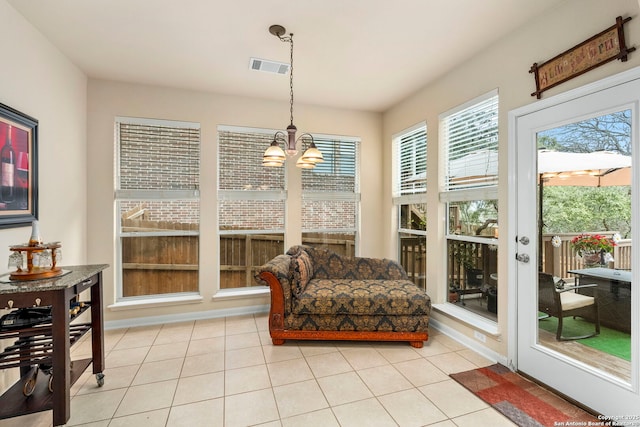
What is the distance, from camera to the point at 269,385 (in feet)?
7.70

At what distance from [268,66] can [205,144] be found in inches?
53.3

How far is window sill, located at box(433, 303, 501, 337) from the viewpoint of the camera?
2.78 m

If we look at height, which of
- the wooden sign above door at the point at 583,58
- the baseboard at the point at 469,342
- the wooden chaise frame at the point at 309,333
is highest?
the wooden sign above door at the point at 583,58

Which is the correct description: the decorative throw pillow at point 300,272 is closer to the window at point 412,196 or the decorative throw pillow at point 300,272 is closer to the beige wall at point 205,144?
the beige wall at point 205,144

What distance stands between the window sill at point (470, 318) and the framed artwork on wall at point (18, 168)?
3982 mm

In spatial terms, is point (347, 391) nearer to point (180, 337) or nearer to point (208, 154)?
point (180, 337)

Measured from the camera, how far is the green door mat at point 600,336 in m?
1.89

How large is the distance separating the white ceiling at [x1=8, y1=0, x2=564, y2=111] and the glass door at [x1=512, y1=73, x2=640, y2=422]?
3.08 feet

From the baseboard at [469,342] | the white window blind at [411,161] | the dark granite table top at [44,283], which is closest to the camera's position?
the dark granite table top at [44,283]

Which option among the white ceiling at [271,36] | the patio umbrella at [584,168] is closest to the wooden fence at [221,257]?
the patio umbrella at [584,168]

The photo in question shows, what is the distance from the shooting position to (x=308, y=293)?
309 cm

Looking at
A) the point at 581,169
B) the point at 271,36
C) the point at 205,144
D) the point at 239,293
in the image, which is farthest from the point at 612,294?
the point at 205,144

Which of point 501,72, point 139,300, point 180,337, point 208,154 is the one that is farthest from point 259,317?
point 501,72

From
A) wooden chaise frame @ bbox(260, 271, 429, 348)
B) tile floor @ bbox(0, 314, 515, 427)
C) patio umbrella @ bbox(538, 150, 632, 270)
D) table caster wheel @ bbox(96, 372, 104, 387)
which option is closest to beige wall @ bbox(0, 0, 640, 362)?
patio umbrella @ bbox(538, 150, 632, 270)
